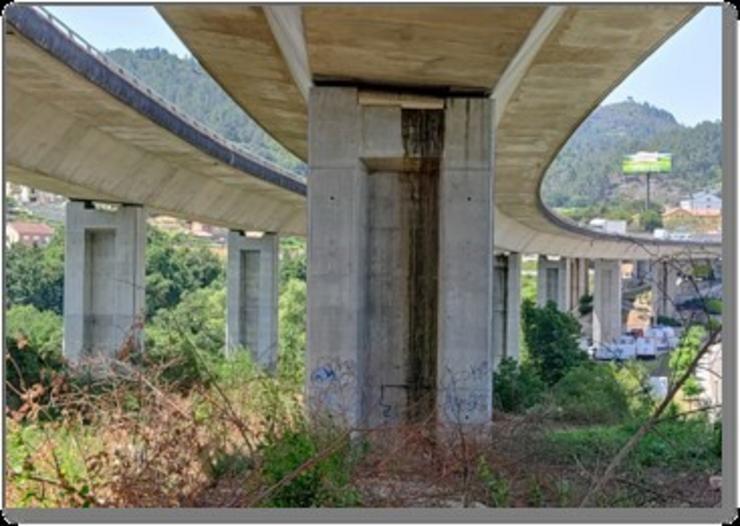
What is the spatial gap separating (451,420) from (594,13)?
6.15m

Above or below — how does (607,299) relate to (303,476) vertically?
below

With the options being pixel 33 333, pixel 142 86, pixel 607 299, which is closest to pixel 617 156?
pixel 607 299

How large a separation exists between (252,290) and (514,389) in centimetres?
3025

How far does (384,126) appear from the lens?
58.1ft

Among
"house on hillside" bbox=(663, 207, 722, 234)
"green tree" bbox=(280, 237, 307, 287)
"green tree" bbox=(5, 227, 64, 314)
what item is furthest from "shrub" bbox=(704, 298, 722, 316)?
"green tree" bbox=(280, 237, 307, 287)

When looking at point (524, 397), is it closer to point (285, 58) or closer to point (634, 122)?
point (285, 58)

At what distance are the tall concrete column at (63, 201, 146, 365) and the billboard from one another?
68.3 metres

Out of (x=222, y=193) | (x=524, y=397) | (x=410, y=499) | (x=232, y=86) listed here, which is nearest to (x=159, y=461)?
(x=410, y=499)

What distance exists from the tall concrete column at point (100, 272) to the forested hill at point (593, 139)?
22.1ft

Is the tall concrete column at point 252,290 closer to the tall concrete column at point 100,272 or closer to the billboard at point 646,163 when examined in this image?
the tall concrete column at point 100,272

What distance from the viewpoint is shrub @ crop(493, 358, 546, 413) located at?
2547 cm

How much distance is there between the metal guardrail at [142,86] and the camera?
17562 mm

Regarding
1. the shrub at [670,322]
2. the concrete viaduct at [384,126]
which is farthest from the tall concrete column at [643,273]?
the concrete viaduct at [384,126]

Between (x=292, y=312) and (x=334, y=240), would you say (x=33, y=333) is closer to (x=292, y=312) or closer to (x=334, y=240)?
(x=334, y=240)
